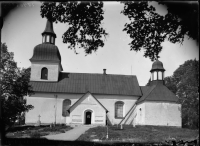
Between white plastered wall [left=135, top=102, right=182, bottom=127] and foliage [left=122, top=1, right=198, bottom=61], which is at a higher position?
foliage [left=122, top=1, right=198, bottom=61]

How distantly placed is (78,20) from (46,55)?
3.66 meters

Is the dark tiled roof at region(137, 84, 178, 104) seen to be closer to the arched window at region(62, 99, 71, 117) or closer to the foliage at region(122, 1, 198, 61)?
the arched window at region(62, 99, 71, 117)

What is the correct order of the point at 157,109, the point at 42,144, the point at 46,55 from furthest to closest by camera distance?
the point at 157,109 → the point at 46,55 → the point at 42,144

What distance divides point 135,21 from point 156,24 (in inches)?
23.6

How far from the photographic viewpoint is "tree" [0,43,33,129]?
5605mm

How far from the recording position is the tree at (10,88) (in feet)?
18.4

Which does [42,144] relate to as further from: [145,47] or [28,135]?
[145,47]

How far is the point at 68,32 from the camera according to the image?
5906mm

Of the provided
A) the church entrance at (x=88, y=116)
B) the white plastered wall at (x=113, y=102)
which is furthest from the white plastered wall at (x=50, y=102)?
the white plastered wall at (x=113, y=102)

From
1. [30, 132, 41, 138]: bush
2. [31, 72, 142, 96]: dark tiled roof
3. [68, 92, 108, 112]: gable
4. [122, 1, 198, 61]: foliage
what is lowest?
[30, 132, 41, 138]: bush

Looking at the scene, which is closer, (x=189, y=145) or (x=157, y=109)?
(x=189, y=145)

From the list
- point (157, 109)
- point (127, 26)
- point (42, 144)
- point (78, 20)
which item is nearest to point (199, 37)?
point (127, 26)

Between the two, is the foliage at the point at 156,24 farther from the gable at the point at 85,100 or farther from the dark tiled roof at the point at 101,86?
the gable at the point at 85,100

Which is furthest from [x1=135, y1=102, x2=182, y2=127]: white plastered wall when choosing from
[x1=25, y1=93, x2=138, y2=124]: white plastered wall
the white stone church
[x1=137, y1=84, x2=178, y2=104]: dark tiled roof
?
[x1=25, y1=93, x2=138, y2=124]: white plastered wall
